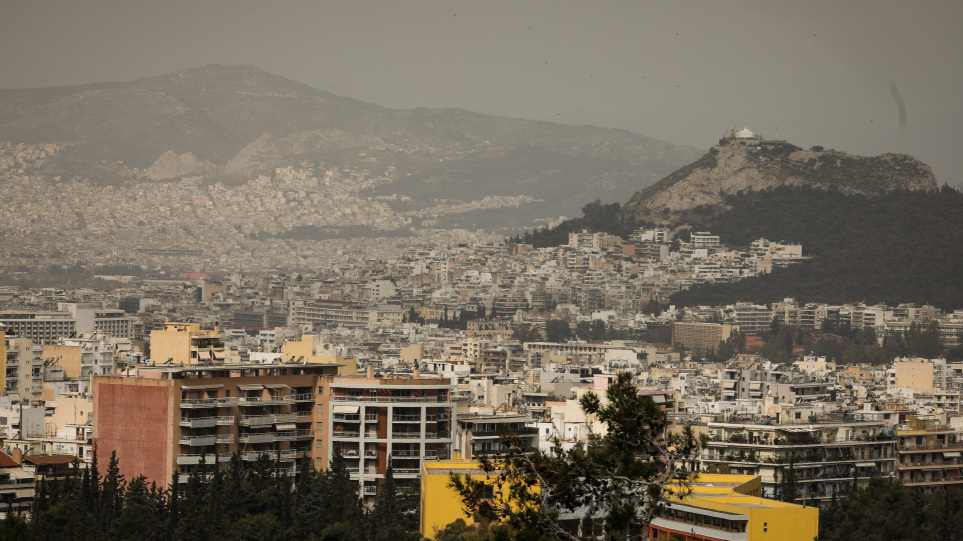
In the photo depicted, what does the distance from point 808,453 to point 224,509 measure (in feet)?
48.7

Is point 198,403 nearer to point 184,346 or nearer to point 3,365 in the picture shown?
point 3,365

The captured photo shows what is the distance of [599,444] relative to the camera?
61.3ft

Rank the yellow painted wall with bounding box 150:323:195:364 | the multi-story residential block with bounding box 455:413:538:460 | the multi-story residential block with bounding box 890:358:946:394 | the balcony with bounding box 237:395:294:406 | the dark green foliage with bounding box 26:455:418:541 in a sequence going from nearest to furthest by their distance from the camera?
1. the dark green foliage with bounding box 26:455:418:541
2. the balcony with bounding box 237:395:294:406
3. the multi-story residential block with bounding box 455:413:538:460
4. the yellow painted wall with bounding box 150:323:195:364
5. the multi-story residential block with bounding box 890:358:946:394

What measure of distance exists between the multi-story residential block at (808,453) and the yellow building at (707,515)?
728 centimetres

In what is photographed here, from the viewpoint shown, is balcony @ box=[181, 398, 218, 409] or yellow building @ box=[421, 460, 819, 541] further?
balcony @ box=[181, 398, 218, 409]

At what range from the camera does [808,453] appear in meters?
42.8

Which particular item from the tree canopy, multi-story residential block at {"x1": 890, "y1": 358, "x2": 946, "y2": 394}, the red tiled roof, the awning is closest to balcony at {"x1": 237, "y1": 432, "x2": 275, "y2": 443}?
the awning

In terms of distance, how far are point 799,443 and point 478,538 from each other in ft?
50.1

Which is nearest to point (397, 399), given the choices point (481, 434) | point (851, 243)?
point (481, 434)

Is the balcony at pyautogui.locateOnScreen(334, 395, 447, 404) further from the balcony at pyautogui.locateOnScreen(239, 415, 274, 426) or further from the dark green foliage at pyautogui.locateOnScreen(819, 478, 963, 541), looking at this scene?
the dark green foliage at pyautogui.locateOnScreen(819, 478, 963, 541)

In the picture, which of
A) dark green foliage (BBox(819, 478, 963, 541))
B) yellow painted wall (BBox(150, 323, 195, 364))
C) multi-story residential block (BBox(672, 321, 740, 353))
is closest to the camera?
dark green foliage (BBox(819, 478, 963, 541))

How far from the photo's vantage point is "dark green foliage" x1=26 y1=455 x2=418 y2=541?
32969 millimetres

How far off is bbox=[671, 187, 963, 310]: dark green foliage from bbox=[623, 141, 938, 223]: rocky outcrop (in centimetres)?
141

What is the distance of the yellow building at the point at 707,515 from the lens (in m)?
31.8
